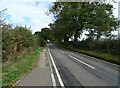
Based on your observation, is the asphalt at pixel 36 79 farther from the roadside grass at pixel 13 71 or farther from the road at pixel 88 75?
the road at pixel 88 75

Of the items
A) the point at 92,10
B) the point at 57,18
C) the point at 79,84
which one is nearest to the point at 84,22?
the point at 92,10

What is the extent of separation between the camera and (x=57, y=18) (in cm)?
6412

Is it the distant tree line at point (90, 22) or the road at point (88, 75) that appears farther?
the distant tree line at point (90, 22)

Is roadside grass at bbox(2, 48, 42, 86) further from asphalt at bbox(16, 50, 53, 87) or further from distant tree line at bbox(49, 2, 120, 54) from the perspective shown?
distant tree line at bbox(49, 2, 120, 54)

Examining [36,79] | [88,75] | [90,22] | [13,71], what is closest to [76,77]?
[88,75]

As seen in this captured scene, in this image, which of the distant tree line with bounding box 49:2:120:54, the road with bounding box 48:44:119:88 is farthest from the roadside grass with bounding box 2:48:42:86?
the distant tree line with bounding box 49:2:120:54

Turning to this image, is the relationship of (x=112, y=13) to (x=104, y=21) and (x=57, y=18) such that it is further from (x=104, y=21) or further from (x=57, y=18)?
(x=57, y=18)

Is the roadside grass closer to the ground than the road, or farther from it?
farther from it

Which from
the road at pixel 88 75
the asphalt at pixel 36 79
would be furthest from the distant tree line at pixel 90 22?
the asphalt at pixel 36 79

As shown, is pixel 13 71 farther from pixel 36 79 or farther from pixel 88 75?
pixel 88 75

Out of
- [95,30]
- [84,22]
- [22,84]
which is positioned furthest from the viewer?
[84,22]

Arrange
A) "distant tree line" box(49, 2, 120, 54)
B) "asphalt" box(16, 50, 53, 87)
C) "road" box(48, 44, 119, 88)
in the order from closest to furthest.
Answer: "asphalt" box(16, 50, 53, 87), "road" box(48, 44, 119, 88), "distant tree line" box(49, 2, 120, 54)

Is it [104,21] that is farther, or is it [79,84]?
[104,21]

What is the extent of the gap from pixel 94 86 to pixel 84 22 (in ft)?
155
